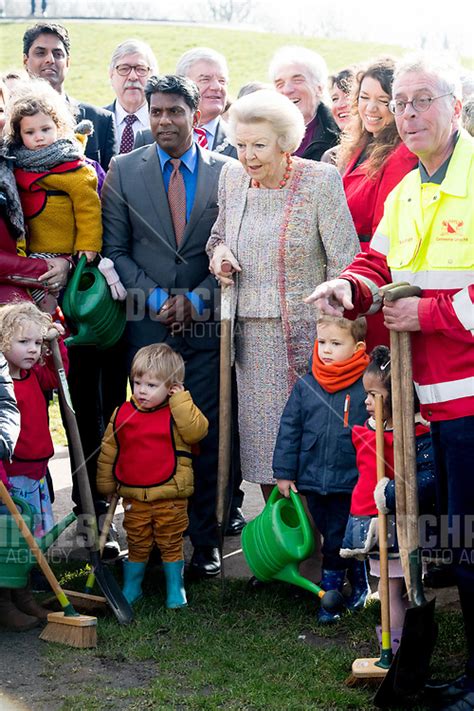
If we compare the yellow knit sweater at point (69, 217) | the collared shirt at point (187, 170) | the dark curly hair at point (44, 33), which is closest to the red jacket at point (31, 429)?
the yellow knit sweater at point (69, 217)

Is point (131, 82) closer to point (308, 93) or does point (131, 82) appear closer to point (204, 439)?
point (308, 93)

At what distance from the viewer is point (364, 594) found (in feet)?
16.8

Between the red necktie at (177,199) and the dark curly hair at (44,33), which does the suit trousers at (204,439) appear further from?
the dark curly hair at (44,33)

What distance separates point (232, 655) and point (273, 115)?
7.98 feet

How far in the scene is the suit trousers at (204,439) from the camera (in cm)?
555

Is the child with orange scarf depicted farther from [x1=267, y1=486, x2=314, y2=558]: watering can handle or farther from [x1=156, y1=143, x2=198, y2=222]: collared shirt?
[x1=156, y1=143, x2=198, y2=222]: collared shirt

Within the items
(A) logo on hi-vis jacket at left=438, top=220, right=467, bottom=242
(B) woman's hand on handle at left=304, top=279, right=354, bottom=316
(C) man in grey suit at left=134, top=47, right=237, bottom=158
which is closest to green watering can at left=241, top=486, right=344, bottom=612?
(B) woman's hand on handle at left=304, top=279, right=354, bottom=316

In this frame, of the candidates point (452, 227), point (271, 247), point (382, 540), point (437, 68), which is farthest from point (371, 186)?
point (382, 540)

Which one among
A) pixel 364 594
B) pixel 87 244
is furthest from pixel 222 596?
pixel 87 244

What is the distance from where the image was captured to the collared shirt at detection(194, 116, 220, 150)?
21.5 feet

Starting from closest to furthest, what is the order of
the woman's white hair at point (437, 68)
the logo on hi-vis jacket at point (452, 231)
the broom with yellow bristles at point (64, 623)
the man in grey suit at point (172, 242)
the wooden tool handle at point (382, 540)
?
the logo on hi-vis jacket at point (452, 231) < the woman's white hair at point (437, 68) < the wooden tool handle at point (382, 540) < the broom with yellow bristles at point (64, 623) < the man in grey suit at point (172, 242)

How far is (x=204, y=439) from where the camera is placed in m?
5.62

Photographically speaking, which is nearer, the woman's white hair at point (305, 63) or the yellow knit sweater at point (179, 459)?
the yellow knit sweater at point (179, 459)

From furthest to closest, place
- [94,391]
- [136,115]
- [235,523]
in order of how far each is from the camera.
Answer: [136,115] → [235,523] → [94,391]
